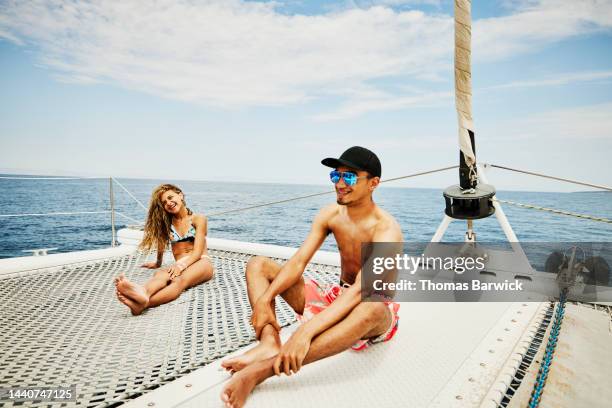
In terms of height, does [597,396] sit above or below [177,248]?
below

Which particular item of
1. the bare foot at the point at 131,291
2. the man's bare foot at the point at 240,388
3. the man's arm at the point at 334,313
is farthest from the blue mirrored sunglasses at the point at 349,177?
the bare foot at the point at 131,291

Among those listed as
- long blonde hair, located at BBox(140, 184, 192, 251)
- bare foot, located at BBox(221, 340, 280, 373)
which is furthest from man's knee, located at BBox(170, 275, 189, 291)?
bare foot, located at BBox(221, 340, 280, 373)

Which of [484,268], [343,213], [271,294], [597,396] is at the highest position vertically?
[343,213]

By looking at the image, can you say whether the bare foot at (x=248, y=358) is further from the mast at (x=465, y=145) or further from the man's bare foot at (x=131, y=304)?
the mast at (x=465, y=145)

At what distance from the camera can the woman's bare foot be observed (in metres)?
1.50

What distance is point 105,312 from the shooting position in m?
2.78

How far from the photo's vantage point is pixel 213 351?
210cm

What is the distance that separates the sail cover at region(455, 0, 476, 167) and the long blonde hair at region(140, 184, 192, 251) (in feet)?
8.78

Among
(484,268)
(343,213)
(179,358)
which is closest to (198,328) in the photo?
(179,358)

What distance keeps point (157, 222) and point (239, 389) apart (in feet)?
8.45

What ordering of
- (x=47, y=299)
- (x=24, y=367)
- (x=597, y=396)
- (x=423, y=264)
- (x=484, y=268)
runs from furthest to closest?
(x=423, y=264), (x=484, y=268), (x=47, y=299), (x=24, y=367), (x=597, y=396)

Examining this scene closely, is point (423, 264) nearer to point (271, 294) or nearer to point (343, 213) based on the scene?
point (343, 213)

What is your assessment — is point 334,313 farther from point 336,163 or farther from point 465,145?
point 465,145

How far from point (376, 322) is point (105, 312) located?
2120 millimetres
